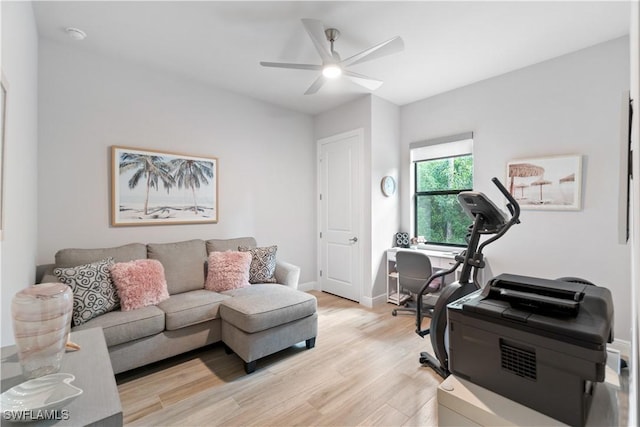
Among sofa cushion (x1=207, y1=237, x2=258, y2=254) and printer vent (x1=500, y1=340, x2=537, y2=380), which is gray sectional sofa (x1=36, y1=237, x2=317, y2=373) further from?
printer vent (x1=500, y1=340, x2=537, y2=380)

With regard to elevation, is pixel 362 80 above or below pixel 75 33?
below

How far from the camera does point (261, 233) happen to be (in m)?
4.04

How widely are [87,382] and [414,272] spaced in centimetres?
293

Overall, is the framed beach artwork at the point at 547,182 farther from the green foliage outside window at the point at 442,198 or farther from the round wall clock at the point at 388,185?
the round wall clock at the point at 388,185

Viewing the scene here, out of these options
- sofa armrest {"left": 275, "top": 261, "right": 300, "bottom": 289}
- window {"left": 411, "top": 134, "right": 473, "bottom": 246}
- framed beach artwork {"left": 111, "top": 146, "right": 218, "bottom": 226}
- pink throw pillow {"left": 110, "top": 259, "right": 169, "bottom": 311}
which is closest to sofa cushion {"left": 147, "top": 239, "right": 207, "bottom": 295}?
pink throw pillow {"left": 110, "top": 259, "right": 169, "bottom": 311}

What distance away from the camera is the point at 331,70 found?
244 centimetres

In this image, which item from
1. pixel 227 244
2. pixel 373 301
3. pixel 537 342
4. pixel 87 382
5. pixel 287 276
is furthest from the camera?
pixel 373 301

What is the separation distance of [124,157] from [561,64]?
4.41 metres

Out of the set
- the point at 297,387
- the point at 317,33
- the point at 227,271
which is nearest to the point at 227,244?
the point at 227,271

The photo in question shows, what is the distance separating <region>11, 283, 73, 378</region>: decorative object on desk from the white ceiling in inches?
82.7

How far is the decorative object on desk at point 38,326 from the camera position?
1030 millimetres

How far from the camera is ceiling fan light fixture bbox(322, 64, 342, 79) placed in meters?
2.40

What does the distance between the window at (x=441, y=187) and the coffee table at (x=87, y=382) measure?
12.0 ft

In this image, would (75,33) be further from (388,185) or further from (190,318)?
(388,185)
